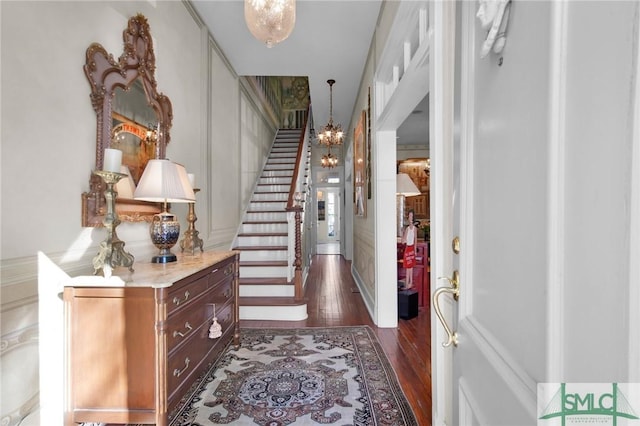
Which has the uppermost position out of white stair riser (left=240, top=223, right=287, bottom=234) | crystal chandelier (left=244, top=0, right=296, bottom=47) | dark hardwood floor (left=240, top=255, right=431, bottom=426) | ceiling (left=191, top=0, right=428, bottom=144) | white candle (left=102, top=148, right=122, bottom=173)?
ceiling (left=191, top=0, right=428, bottom=144)

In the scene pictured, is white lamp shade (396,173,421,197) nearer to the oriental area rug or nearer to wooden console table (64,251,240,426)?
the oriental area rug

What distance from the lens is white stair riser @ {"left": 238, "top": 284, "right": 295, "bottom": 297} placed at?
390cm

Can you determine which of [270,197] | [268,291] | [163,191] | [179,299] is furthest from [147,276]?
[270,197]

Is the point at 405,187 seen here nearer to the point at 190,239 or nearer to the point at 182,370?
the point at 190,239

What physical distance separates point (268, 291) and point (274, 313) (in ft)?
1.13

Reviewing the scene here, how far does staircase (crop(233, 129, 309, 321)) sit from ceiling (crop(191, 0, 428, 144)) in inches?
67.1

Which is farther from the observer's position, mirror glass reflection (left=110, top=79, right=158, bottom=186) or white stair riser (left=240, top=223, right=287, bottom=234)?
white stair riser (left=240, top=223, right=287, bottom=234)

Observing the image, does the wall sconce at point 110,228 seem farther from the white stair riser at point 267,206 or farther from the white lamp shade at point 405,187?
the white stair riser at point 267,206

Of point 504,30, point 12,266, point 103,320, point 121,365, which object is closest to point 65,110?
point 12,266

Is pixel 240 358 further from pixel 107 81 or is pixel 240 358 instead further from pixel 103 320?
pixel 107 81

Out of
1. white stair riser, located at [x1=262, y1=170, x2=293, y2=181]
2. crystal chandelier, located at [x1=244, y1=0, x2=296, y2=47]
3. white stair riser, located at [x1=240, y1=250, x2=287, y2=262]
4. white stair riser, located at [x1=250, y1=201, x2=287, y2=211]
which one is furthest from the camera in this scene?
white stair riser, located at [x1=262, y1=170, x2=293, y2=181]

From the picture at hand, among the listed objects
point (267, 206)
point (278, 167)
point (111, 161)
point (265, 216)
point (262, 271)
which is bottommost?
point (262, 271)

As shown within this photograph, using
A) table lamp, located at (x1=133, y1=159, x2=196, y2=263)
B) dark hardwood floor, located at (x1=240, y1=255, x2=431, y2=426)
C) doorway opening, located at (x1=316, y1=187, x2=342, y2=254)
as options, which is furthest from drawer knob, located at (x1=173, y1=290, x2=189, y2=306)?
doorway opening, located at (x1=316, y1=187, x2=342, y2=254)

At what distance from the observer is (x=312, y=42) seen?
3844 millimetres
